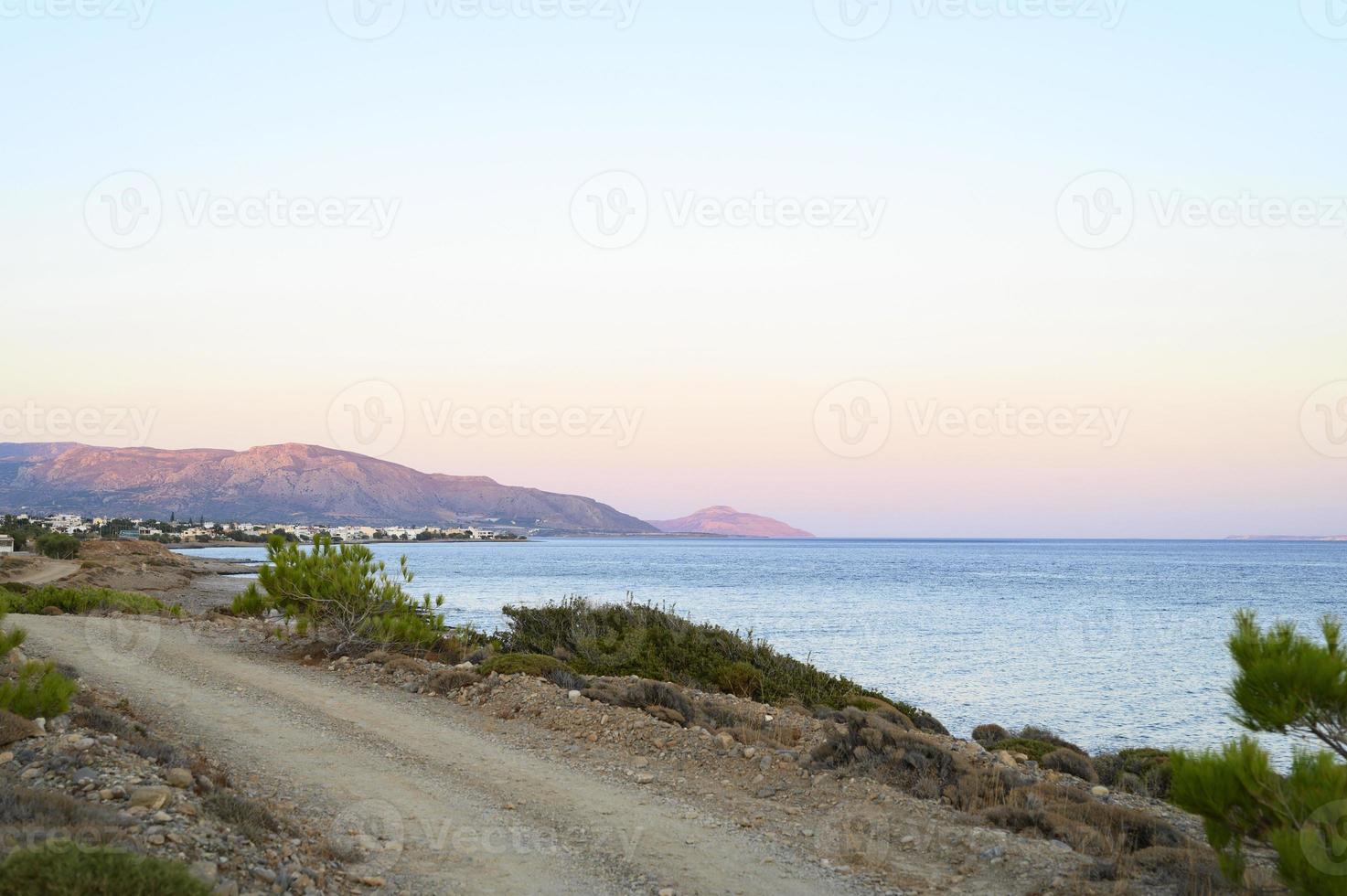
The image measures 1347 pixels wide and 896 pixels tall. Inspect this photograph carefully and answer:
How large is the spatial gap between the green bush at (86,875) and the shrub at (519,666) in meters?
10.1

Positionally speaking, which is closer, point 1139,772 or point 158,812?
point 158,812

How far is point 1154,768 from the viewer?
40.6ft

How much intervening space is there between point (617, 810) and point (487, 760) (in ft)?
7.63

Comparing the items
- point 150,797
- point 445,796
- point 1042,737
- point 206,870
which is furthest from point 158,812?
point 1042,737

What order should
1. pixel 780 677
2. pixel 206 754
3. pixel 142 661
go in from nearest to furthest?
pixel 206 754
pixel 142 661
pixel 780 677

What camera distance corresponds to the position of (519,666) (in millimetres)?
15211

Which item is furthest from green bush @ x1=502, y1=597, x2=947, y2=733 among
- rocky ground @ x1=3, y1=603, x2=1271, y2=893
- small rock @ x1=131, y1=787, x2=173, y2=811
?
small rock @ x1=131, y1=787, x2=173, y2=811

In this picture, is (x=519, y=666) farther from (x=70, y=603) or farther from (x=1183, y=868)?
(x=70, y=603)

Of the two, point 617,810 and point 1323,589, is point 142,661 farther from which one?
point 1323,589

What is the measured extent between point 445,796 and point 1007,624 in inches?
1499

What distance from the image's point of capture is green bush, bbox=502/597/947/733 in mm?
17422

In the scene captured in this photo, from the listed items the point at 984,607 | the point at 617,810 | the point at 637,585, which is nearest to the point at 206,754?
the point at 617,810

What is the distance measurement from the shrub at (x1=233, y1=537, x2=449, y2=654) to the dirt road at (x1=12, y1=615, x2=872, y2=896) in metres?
2.07

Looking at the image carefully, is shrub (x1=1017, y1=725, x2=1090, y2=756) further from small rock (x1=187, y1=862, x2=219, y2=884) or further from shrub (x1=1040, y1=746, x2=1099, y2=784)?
small rock (x1=187, y1=862, x2=219, y2=884)
